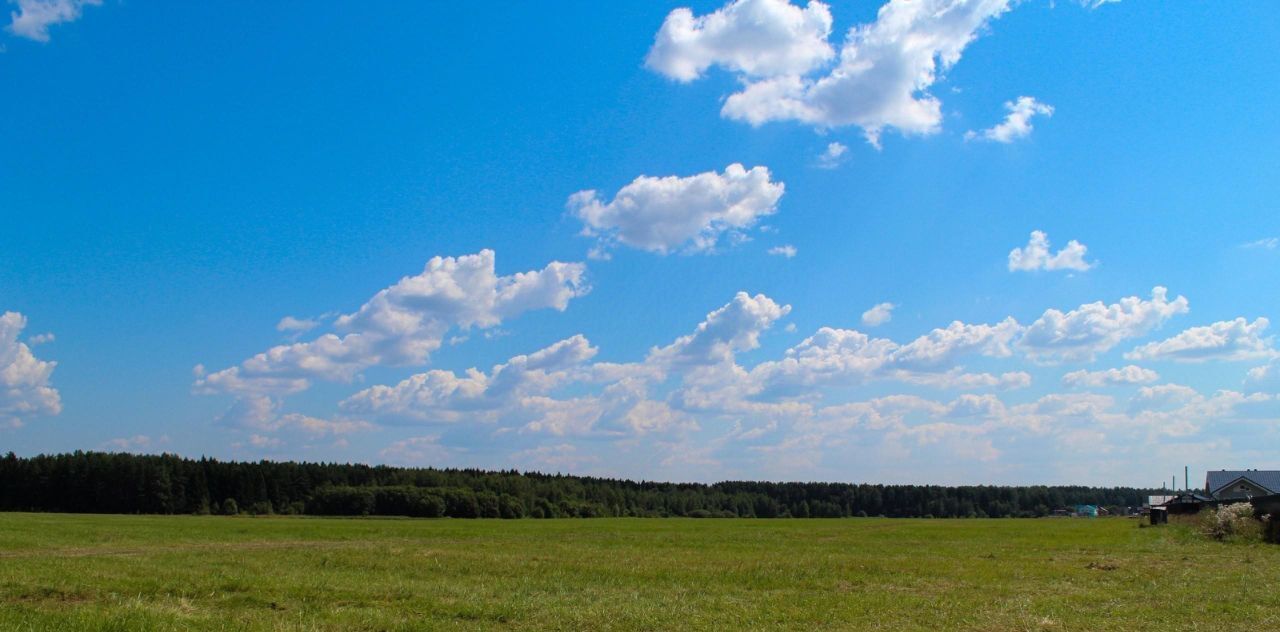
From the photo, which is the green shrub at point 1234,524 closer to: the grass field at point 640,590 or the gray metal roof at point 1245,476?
the grass field at point 640,590

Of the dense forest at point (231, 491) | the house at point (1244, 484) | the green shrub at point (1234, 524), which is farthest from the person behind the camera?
the dense forest at point (231, 491)

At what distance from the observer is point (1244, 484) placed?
10631 centimetres

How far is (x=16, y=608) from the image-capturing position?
17.5 metres

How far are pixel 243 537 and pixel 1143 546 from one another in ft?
165

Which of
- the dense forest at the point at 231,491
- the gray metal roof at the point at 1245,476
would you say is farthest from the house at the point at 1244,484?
the dense forest at the point at 231,491

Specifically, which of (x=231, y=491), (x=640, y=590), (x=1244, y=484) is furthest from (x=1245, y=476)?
(x=231, y=491)

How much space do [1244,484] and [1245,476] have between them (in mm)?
995

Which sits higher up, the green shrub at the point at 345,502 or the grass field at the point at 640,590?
the grass field at the point at 640,590

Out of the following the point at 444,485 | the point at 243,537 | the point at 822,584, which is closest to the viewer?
A: the point at 822,584

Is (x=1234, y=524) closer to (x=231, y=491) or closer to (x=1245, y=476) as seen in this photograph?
(x=1245, y=476)

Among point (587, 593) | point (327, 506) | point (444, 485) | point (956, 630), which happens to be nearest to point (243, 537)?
point (587, 593)

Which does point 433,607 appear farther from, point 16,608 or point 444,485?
point 444,485

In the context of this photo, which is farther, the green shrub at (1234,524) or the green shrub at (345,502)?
the green shrub at (345,502)

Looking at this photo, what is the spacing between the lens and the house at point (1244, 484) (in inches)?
4067
